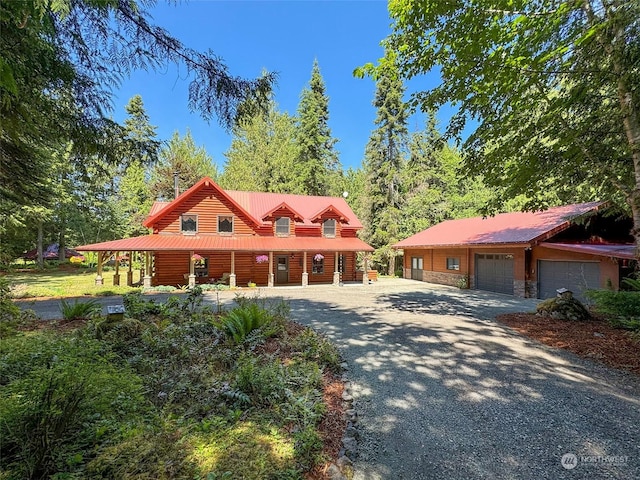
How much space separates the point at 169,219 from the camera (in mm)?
18984

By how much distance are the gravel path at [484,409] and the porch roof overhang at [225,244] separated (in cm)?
1187

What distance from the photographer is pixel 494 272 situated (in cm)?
1708

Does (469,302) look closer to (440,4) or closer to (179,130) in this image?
(440,4)

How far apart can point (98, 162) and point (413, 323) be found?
26.4ft

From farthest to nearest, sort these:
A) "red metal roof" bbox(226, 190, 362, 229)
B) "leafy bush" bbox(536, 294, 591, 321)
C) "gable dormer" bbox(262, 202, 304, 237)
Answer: "red metal roof" bbox(226, 190, 362, 229) < "gable dormer" bbox(262, 202, 304, 237) < "leafy bush" bbox(536, 294, 591, 321)

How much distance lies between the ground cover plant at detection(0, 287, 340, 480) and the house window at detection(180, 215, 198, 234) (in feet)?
45.9

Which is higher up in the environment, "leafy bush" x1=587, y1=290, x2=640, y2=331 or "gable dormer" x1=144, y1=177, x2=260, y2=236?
"gable dormer" x1=144, y1=177, x2=260, y2=236

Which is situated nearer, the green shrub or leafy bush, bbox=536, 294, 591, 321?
the green shrub

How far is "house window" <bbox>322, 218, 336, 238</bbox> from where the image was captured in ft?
72.2

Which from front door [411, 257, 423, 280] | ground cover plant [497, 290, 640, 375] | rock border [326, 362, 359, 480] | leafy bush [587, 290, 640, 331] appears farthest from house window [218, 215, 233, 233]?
leafy bush [587, 290, 640, 331]

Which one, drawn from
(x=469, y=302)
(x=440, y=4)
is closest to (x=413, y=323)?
(x=469, y=302)

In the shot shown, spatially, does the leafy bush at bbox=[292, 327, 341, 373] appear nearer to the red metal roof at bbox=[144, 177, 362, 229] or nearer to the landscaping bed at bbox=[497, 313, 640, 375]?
the landscaping bed at bbox=[497, 313, 640, 375]

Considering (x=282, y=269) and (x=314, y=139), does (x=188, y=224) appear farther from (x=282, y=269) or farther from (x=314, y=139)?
(x=314, y=139)

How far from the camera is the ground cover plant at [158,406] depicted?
2467mm
